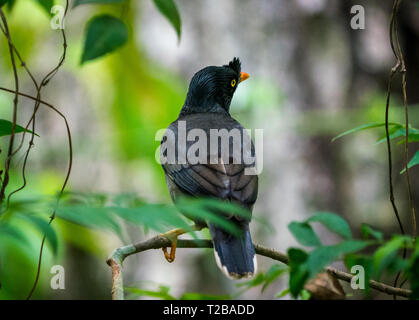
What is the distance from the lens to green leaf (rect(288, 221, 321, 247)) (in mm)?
1571

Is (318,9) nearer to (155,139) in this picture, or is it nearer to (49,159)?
(155,139)

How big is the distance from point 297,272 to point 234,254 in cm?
122

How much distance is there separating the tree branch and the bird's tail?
6 centimetres

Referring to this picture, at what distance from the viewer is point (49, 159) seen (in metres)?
6.11

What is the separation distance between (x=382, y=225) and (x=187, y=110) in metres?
2.95

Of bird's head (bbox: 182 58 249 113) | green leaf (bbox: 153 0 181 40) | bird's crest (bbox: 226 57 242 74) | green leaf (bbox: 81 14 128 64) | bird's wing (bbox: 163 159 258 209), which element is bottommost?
bird's wing (bbox: 163 159 258 209)

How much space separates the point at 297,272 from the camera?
1.51 metres

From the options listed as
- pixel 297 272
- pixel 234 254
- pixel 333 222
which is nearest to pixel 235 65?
pixel 234 254

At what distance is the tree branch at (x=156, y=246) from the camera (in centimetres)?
198

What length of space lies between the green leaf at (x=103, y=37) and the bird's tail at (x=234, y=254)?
1.26 meters

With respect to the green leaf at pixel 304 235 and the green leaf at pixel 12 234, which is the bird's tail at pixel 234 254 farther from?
the green leaf at pixel 12 234

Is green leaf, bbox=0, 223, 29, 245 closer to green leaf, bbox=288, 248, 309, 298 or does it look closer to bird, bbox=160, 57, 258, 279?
green leaf, bbox=288, 248, 309, 298

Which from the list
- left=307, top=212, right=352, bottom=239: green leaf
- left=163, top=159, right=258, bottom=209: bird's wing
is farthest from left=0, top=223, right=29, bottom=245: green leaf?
left=163, top=159, right=258, bottom=209: bird's wing
